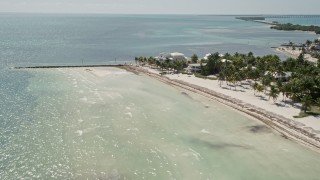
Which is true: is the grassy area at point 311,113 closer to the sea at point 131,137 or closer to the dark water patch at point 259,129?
the dark water patch at point 259,129

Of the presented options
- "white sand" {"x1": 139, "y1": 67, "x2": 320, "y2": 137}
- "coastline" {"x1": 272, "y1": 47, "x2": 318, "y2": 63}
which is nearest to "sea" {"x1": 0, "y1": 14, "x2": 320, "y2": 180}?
"white sand" {"x1": 139, "y1": 67, "x2": 320, "y2": 137}

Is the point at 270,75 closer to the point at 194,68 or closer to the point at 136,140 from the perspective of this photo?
the point at 194,68

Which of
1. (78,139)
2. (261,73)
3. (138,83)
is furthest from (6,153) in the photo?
(261,73)

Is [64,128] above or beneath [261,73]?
beneath

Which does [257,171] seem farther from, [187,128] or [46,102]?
[46,102]

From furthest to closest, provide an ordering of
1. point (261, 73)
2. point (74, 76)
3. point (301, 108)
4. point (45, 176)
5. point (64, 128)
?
point (74, 76) → point (261, 73) → point (301, 108) → point (64, 128) → point (45, 176)

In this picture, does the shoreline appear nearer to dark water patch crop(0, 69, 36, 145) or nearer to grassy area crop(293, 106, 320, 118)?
grassy area crop(293, 106, 320, 118)

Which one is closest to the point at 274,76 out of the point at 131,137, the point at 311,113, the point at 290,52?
the point at 311,113
